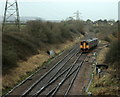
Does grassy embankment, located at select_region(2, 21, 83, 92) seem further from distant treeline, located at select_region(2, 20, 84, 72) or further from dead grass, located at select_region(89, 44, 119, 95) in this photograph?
dead grass, located at select_region(89, 44, 119, 95)

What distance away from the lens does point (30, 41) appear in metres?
35.4

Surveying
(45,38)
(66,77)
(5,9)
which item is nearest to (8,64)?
(66,77)

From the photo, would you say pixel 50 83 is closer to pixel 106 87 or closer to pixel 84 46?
pixel 106 87

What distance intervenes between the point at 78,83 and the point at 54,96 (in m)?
3.70

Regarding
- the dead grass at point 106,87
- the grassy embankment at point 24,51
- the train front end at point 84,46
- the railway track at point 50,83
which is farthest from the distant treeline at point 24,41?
the dead grass at point 106,87

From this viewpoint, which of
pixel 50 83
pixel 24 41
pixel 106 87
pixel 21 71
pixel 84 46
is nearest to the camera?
pixel 106 87

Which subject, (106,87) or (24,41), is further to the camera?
(24,41)

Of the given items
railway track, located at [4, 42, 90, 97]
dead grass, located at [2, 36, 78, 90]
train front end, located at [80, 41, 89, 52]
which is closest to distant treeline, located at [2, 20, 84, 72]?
dead grass, located at [2, 36, 78, 90]

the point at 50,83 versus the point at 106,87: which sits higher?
the point at 106,87

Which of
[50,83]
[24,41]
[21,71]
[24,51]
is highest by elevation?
[24,41]

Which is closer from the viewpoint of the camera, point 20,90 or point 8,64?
point 20,90

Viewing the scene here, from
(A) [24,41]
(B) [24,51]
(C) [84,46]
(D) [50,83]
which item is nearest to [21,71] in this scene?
(D) [50,83]

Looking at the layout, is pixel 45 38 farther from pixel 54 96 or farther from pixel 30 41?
pixel 54 96

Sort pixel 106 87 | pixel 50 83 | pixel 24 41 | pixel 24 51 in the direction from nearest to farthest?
1. pixel 106 87
2. pixel 50 83
3. pixel 24 51
4. pixel 24 41
